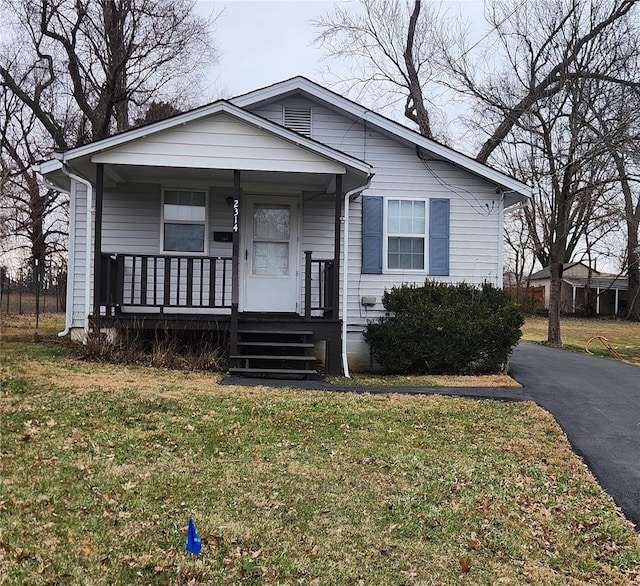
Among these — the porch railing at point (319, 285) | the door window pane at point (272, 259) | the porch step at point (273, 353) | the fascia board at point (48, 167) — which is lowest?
the porch step at point (273, 353)

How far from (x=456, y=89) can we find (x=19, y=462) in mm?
16365

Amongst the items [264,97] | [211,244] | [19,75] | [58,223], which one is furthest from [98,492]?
[58,223]

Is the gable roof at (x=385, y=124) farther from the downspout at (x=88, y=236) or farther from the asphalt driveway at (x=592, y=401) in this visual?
the asphalt driveway at (x=592, y=401)

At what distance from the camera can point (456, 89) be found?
17.6m

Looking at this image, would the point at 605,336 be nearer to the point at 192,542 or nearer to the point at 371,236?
the point at 371,236

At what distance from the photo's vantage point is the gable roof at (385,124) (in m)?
10.8

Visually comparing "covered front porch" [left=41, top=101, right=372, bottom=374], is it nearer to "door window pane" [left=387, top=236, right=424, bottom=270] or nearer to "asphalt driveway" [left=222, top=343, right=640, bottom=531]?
"door window pane" [left=387, top=236, right=424, bottom=270]

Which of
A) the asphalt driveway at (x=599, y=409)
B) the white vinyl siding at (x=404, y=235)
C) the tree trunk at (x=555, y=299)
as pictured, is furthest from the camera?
the tree trunk at (x=555, y=299)

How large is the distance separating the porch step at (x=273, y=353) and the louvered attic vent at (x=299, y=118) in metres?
4.15

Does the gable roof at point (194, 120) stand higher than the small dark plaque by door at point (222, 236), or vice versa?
the gable roof at point (194, 120)

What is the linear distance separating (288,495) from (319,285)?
20.6 feet

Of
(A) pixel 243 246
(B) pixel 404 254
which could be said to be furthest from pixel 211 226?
(B) pixel 404 254

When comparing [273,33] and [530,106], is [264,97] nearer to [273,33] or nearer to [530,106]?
[273,33]

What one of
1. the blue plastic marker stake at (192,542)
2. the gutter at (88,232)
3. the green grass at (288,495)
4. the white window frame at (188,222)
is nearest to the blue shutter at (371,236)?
the white window frame at (188,222)
